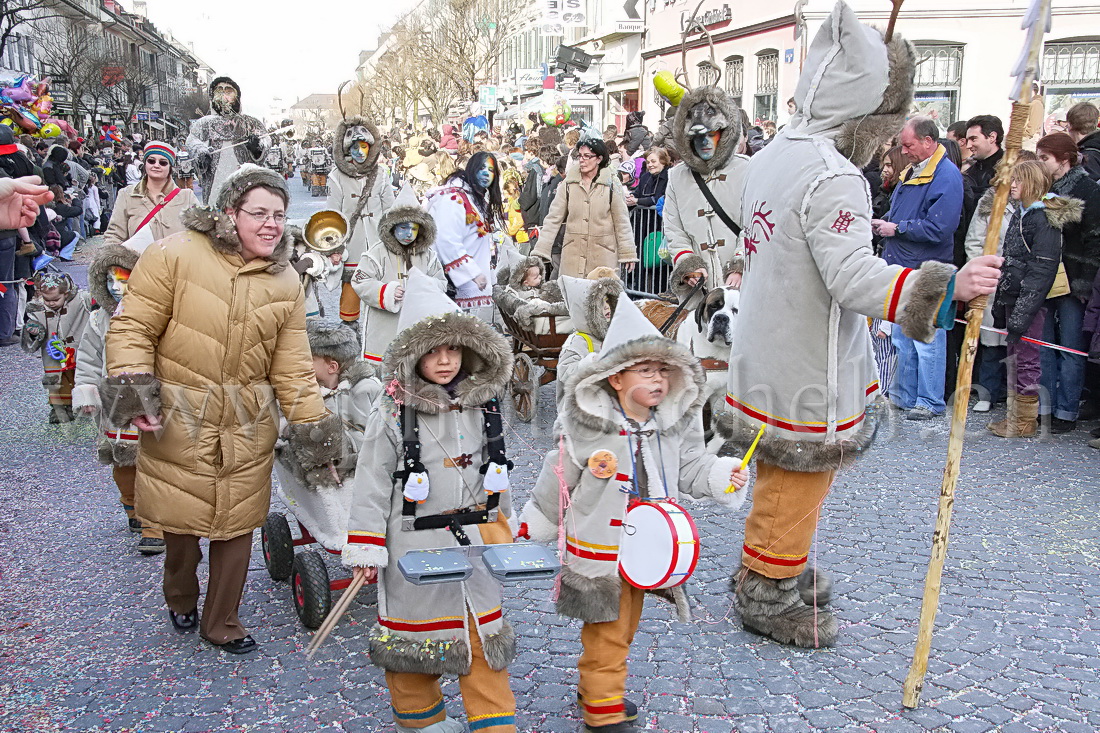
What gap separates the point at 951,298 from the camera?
3.08 meters

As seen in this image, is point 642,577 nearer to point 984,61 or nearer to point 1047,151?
point 1047,151

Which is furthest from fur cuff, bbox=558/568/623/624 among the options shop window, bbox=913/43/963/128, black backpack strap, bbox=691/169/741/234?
shop window, bbox=913/43/963/128

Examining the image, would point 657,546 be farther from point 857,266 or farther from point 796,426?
point 857,266

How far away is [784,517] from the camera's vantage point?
3975 mm

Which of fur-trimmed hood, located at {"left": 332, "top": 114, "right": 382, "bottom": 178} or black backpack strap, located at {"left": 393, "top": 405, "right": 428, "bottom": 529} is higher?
fur-trimmed hood, located at {"left": 332, "top": 114, "right": 382, "bottom": 178}

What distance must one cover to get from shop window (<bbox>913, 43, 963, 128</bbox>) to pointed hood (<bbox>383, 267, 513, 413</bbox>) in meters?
20.9

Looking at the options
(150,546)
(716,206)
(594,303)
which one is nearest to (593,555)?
(594,303)

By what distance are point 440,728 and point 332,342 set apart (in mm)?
2289

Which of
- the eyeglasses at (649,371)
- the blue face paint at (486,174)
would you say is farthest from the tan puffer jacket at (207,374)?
the blue face paint at (486,174)

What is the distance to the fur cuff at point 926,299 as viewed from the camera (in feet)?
10.1

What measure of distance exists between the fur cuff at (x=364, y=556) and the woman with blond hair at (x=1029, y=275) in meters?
5.70

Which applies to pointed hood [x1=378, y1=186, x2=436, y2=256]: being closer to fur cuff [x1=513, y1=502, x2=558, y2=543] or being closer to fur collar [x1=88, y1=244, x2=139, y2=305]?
fur collar [x1=88, y1=244, x2=139, y2=305]

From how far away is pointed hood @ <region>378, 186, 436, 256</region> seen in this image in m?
6.20

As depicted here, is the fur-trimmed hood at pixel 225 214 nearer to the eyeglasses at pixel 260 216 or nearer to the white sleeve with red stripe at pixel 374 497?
the eyeglasses at pixel 260 216
